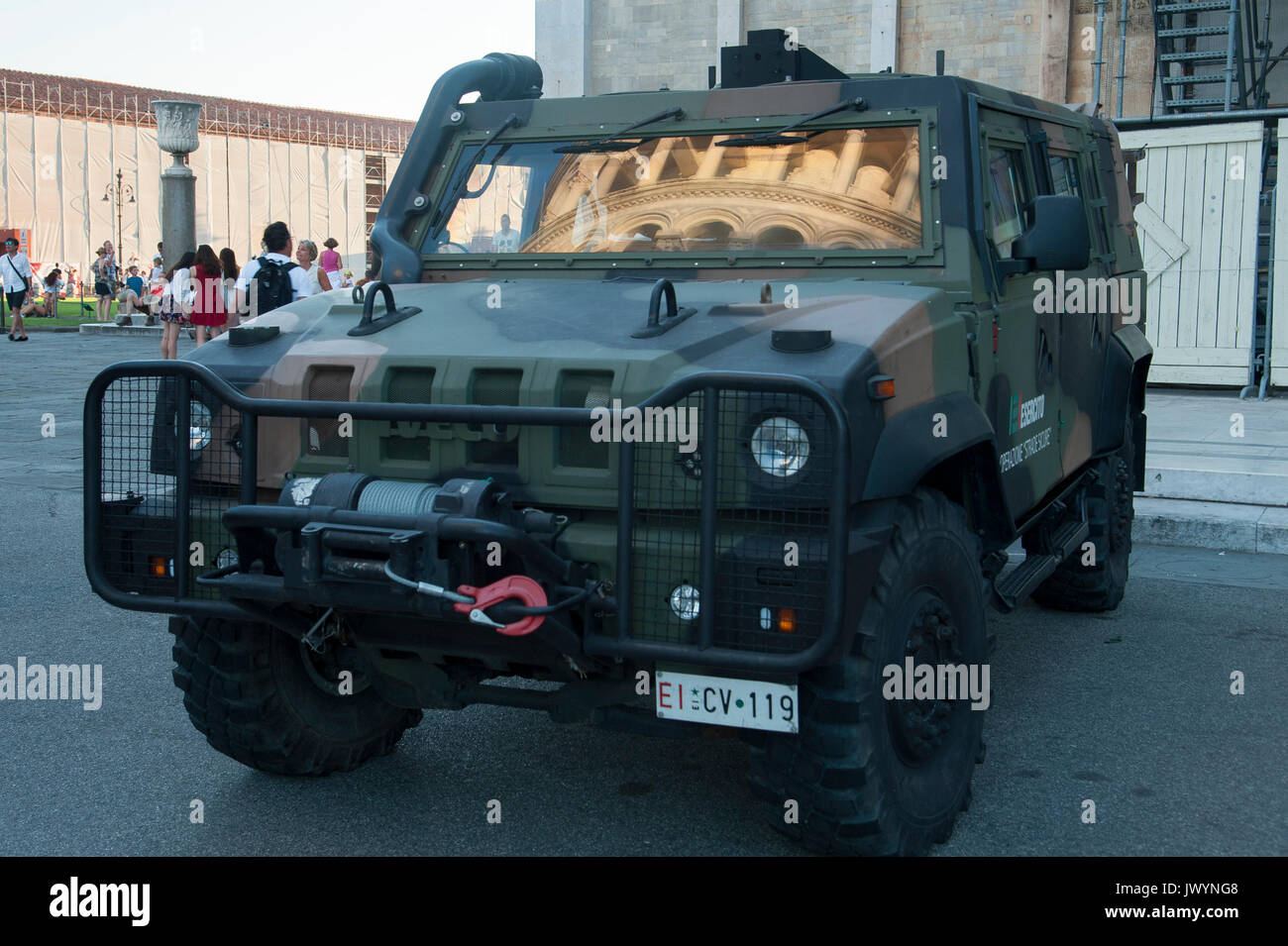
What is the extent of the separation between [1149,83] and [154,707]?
15303 millimetres

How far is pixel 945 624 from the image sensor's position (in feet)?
12.7

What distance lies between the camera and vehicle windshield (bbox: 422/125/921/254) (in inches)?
180

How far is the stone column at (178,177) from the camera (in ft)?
75.3

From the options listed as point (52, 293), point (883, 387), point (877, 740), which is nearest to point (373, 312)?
point (883, 387)

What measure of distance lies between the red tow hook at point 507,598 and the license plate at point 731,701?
0.39 metres

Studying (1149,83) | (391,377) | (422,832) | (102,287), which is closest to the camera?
(391,377)

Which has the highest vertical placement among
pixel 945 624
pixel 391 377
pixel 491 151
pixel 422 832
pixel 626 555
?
pixel 491 151

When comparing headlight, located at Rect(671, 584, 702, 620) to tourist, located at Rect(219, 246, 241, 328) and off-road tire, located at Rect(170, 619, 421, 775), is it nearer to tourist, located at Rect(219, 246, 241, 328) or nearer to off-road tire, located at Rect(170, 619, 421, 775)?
off-road tire, located at Rect(170, 619, 421, 775)

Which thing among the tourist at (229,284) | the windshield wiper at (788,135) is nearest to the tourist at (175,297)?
the tourist at (229,284)

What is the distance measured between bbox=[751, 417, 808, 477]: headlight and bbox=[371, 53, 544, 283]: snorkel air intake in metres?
2.19

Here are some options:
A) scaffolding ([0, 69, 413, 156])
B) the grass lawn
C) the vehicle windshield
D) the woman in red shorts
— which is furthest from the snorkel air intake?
scaffolding ([0, 69, 413, 156])

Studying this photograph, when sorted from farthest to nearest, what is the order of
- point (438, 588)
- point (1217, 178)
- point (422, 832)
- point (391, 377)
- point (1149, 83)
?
1. point (1149, 83)
2. point (1217, 178)
3. point (422, 832)
4. point (391, 377)
5. point (438, 588)
